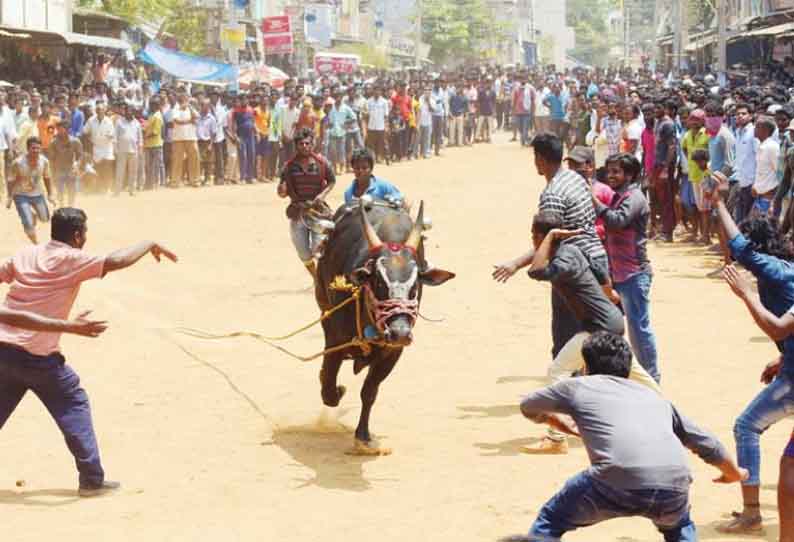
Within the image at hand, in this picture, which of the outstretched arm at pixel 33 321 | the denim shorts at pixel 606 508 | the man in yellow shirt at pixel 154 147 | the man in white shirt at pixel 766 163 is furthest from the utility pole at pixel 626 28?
the denim shorts at pixel 606 508

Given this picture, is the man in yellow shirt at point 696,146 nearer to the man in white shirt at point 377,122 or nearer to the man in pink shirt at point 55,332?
the man in pink shirt at point 55,332

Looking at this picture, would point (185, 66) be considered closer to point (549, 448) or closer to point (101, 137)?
point (101, 137)

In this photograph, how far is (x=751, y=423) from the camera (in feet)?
23.3

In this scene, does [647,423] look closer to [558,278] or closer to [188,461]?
[558,278]

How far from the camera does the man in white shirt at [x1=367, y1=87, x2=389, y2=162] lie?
32969 millimetres

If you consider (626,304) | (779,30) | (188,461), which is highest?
(779,30)

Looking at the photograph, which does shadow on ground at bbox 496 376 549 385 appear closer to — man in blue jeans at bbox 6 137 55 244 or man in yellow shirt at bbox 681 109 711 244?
man in yellow shirt at bbox 681 109 711 244

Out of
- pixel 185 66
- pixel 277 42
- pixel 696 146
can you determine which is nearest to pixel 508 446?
pixel 696 146

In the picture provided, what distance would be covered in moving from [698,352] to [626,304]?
2939 millimetres

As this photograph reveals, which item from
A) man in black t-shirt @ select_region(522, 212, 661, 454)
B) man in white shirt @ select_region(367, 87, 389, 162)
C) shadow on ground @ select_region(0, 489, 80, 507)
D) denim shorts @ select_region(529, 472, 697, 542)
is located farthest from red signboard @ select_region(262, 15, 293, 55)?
denim shorts @ select_region(529, 472, 697, 542)

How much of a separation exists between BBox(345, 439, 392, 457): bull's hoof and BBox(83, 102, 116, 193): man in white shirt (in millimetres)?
17628

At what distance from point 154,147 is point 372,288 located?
63.8ft

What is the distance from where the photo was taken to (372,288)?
8.75m

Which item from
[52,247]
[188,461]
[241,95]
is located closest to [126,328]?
[188,461]
